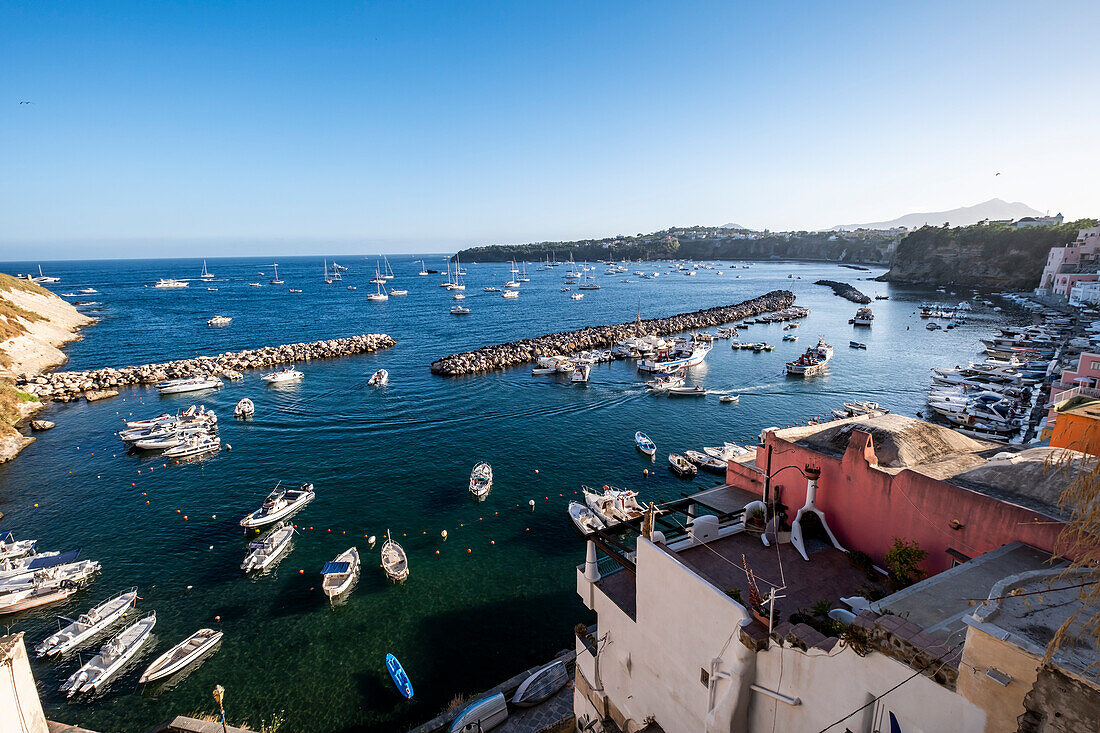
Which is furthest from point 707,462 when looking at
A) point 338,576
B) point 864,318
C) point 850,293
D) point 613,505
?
point 850,293

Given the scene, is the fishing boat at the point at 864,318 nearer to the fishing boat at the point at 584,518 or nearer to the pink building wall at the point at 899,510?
the fishing boat at the point at 584,518

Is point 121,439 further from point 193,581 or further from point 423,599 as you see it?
point 423,599

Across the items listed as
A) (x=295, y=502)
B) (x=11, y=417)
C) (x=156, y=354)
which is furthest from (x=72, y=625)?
(x=156, y=354)

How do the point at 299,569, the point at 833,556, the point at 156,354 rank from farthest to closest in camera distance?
1. the point at 156,354
2. the point at 299,569
3. the point at 833,556

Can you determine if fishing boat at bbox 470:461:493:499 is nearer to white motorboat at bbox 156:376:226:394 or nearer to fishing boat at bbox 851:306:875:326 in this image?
white motorboat at bbox 156:376:226:394

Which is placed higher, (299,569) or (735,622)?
(735,622)

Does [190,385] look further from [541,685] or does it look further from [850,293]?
[850,293]
